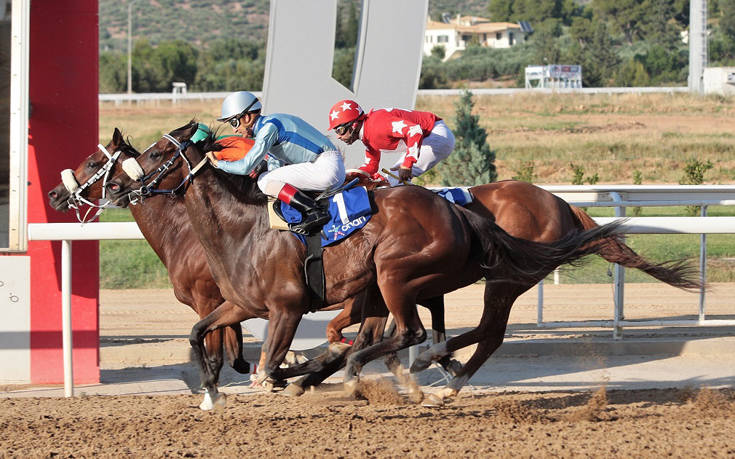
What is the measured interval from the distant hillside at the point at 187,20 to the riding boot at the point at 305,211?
73072 millimetres

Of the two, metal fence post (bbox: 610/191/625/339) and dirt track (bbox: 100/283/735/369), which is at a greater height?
metal fence post (bbox: 610/191/625/339)

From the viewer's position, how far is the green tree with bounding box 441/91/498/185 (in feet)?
54.1

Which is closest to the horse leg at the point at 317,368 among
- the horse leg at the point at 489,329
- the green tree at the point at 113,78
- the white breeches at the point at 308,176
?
the horse leg at the point at 489,329

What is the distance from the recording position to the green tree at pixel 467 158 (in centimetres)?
1650

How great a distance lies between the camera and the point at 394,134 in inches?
219

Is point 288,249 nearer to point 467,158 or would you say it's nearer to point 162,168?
point 162,168

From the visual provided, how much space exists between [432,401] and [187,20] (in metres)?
85.8

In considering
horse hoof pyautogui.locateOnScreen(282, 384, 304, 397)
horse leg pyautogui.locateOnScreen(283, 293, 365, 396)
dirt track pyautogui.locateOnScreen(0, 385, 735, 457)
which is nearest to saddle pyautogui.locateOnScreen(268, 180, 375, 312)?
horse leg pyautogui.locateOnScreen(283, 293, 365, 396)

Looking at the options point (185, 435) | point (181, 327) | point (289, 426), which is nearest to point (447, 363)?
point (289, 426)

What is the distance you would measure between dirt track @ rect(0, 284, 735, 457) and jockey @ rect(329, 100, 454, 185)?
122cm

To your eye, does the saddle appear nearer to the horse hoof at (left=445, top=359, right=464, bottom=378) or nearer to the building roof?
the horse hoof at (left=445, top=359, right=464, bottom=378)

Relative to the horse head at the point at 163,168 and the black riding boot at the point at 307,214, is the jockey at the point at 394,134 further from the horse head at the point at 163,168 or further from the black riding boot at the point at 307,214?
the horse head at the point at 163,168

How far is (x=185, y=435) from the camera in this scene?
4.45 meters

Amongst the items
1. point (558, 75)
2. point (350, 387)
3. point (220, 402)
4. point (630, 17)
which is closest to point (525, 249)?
point (350, 387)
